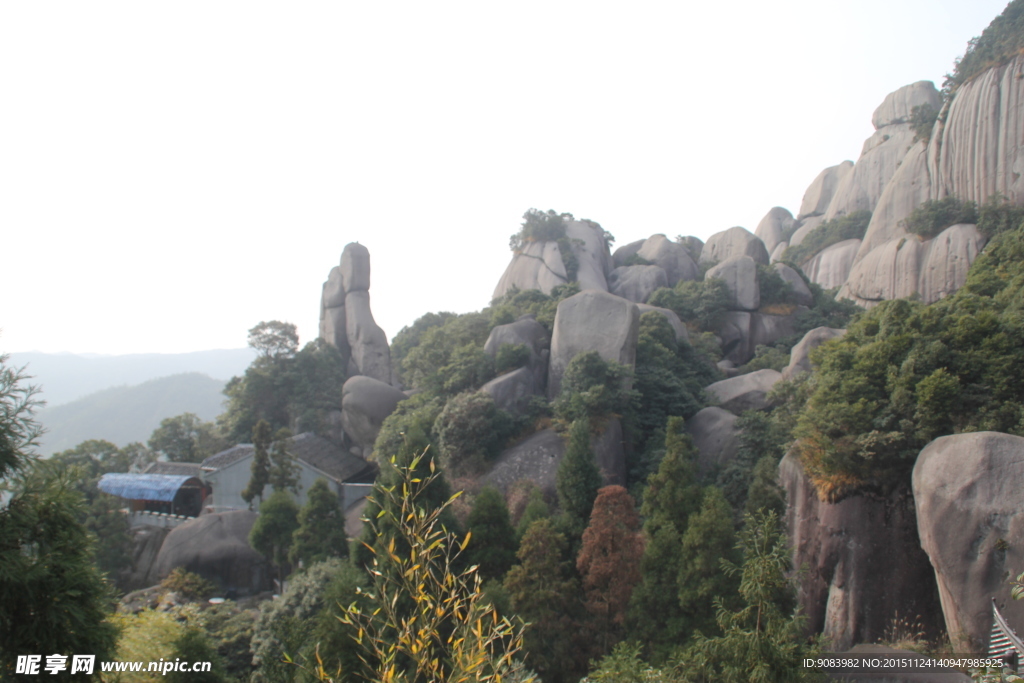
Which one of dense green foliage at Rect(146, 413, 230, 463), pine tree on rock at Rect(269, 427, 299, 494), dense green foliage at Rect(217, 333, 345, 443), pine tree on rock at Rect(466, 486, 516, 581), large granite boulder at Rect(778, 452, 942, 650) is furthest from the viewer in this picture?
dense green foliage at Rect(146, 413, 230, 463)

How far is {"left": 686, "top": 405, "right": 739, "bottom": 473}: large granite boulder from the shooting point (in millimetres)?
15273

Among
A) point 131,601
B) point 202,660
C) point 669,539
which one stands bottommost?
point 131,601

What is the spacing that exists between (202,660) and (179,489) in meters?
17.0

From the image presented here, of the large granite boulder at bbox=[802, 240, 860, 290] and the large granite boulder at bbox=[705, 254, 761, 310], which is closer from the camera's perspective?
the large granite boulder at bbox=[705, 254, 761, 310]

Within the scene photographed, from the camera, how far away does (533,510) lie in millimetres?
10359

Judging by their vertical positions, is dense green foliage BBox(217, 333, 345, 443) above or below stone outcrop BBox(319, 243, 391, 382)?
below

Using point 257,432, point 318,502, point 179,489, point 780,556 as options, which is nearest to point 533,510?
point 780,556

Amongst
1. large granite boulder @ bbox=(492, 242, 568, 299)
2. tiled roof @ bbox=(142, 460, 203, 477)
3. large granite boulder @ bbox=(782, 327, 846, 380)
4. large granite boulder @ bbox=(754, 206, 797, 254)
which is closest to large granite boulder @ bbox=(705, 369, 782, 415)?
large granite boulder @ bbox=(782, 327, 846, 380)

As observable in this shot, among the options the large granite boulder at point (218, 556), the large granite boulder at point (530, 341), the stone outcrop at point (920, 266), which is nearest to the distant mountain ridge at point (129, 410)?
the large granite boulder at point (218, 556)

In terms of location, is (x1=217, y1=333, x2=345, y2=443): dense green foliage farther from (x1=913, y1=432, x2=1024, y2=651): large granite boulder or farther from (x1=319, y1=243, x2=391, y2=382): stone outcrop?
(x1=913, y1=432, x2=1024, y2=651): large granite boulder

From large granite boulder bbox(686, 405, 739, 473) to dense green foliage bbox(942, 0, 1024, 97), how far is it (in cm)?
1629

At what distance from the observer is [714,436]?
1608 centimetres

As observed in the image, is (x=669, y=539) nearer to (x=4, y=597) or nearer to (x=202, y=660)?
(x=202, y=660)

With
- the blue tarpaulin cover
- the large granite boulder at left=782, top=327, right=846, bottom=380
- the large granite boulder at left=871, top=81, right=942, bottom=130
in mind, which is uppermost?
the large granite boulder at left=871, top=81, right=942, bottom=130
